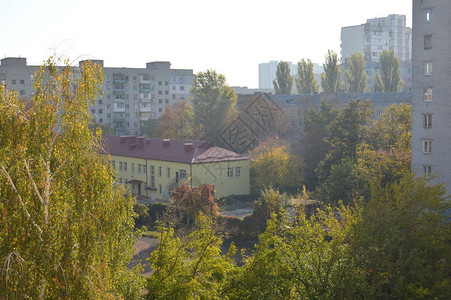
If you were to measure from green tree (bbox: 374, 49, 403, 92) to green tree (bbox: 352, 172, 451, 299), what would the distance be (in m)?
71.2

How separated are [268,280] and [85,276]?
29.0 feet

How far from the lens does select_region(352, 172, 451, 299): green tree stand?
18312 millimetres

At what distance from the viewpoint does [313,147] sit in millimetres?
56000

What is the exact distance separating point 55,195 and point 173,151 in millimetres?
41855

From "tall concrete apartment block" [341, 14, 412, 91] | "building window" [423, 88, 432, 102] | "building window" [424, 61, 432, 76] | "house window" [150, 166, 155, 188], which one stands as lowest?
"house window" [150, 166, 155, 188]

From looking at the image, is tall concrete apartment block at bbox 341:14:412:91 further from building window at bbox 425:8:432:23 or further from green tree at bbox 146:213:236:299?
green tree at bbox 146:213:236:299

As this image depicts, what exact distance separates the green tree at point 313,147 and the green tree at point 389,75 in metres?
35.9

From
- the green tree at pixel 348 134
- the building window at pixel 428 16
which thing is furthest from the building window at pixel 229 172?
the building window at pixel 428 16

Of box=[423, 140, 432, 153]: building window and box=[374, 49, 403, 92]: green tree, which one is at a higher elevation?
box=[374, 49, 403, 92]: green tree

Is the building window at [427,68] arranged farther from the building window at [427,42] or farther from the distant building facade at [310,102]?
the distant building facade at [310,102]

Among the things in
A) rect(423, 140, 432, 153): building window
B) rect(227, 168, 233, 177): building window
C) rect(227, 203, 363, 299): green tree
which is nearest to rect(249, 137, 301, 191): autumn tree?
rect(227, 168, 233, 177): building window

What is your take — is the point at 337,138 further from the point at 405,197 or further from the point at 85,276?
the point at 85,276

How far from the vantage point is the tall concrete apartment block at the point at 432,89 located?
3556 cm

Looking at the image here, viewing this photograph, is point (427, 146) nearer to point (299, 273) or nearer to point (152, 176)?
point (299, 273)
